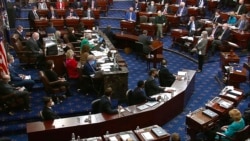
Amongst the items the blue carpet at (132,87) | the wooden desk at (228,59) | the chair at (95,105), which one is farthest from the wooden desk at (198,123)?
the wooden desk at (228,59)

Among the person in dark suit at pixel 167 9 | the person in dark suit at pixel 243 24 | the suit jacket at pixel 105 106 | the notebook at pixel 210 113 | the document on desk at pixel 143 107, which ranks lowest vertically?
the notebook at pixel 210 113

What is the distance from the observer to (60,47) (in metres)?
11.6

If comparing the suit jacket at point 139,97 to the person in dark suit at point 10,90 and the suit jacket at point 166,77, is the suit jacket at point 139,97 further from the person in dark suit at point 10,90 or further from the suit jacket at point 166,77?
the person in dark suit at point 10,90

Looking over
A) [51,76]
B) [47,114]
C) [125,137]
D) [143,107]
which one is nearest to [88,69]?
[51,76]

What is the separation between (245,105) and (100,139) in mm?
4772

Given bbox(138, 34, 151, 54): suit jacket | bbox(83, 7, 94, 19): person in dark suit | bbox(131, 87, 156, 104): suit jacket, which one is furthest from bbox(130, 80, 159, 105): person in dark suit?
bbox(83, 7, 94, 19): person in dark suit

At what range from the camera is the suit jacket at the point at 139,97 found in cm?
827

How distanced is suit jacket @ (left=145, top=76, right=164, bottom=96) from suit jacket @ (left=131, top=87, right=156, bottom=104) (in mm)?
491

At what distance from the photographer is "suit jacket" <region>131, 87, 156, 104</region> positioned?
827 centimetres

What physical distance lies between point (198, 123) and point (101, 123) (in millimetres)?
2114

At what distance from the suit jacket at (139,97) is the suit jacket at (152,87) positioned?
0.49 meters

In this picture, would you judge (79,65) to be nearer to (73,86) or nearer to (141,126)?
(73,86)

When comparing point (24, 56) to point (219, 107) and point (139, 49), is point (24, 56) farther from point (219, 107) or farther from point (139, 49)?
point (219, 107)

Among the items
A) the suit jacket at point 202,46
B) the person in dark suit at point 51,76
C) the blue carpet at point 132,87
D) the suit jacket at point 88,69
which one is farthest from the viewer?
the suit jacket at point 202,46
